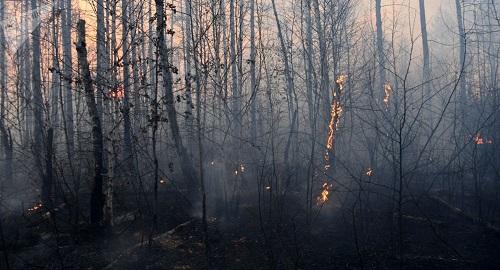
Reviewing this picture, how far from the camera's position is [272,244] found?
5723mm

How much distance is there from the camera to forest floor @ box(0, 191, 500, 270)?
5.05 m

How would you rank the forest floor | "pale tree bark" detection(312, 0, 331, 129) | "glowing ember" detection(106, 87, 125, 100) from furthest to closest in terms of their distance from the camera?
"pale tree bark" detection(312, 0, 331, 129) < "glowing ember" detection(106, 87, 125, 100) < the forest floor

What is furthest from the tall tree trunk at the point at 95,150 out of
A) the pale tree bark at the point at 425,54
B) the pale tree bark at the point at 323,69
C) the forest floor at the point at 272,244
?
the pale tree bark at the point at 425,54

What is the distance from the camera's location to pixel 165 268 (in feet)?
16.9

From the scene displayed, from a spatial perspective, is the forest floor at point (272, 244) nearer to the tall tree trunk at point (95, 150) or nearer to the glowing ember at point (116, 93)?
the tall tree trunk at point (95, 150)

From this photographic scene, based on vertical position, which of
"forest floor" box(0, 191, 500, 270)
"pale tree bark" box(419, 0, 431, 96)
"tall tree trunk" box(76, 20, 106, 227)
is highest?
"pale tree bark" box(419, 0, 431, 96)

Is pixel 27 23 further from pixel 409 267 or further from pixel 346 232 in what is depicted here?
A: pixel 409 267

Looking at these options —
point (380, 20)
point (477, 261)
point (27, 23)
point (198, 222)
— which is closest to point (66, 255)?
point (198, 222)

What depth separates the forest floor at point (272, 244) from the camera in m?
5.05

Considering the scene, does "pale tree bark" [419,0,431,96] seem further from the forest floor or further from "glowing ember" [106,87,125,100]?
"glowing ember" [106,87,125,100]

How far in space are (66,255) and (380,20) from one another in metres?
17.5

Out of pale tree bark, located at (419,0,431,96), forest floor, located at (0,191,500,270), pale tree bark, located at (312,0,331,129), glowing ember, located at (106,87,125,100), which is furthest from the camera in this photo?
pale tree bark, located at (419,0,431,96)

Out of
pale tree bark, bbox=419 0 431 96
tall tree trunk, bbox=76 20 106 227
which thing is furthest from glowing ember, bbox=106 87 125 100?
pale tree bark, bbox=419 0 431 96

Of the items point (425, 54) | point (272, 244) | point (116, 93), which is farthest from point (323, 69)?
point (425, 54)
